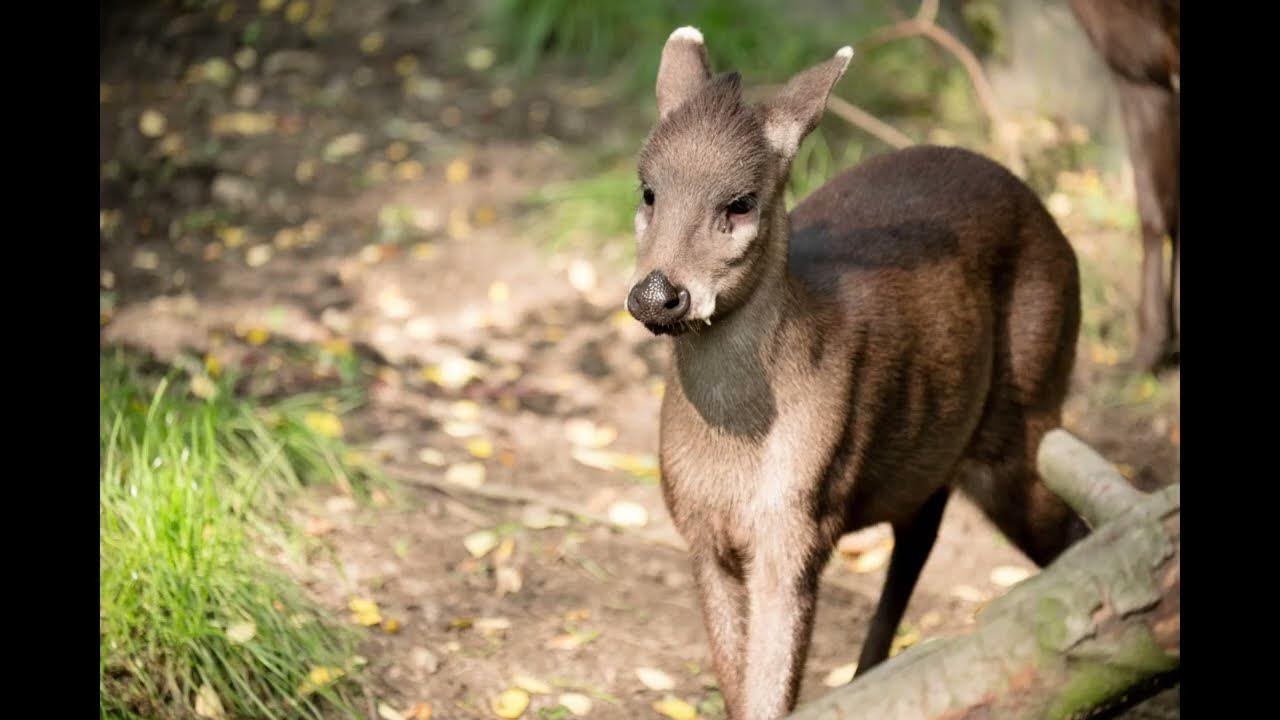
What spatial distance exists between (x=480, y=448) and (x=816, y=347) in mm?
2513

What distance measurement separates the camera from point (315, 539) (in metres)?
5.08

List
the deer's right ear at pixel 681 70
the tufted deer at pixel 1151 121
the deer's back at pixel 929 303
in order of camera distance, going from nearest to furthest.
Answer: the deer's right ear at pixel 681 70 < the deer's back at pixel 929 303 < the tufted deer at pixel 1151 121

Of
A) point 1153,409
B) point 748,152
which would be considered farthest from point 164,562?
point 1153,409

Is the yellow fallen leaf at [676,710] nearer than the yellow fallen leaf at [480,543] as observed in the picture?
Yes

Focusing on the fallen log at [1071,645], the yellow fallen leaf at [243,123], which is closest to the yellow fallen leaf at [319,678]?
the fallen log at [1071,645]

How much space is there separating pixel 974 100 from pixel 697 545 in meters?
5.45

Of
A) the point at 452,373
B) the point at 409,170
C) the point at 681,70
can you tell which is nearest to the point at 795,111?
the point at 681,70

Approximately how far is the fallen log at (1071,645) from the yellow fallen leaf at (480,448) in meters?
3.32

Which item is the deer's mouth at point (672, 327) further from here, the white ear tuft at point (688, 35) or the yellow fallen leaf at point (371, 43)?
the yellow fallen leaf at point (371, 43)

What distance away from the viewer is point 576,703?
463 centimetres

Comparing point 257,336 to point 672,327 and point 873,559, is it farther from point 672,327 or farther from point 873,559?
point 672,327

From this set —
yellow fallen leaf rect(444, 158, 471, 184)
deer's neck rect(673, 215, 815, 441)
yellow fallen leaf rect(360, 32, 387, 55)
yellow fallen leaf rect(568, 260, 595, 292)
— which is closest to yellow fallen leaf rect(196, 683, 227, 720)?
deer's neck rect(673, 215, 815, 441)

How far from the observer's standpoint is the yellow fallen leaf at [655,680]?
477 cm

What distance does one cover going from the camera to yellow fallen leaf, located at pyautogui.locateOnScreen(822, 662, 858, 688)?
195 inches
